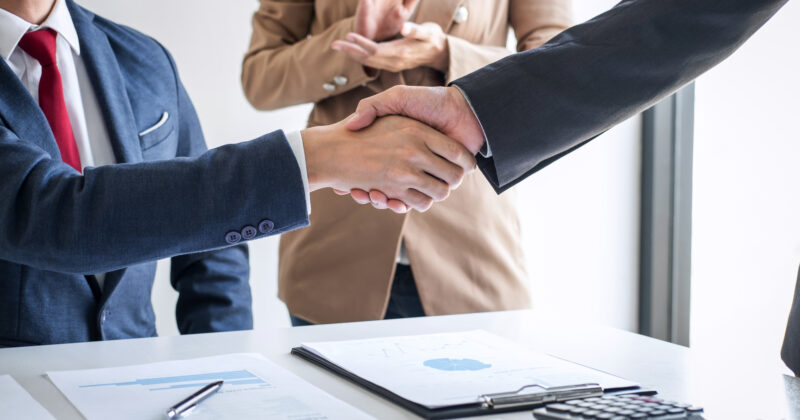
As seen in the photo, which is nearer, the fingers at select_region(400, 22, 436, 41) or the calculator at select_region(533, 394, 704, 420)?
the calculator at select_region(533, 394, 704, 420)

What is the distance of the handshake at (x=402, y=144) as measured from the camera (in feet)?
3.38

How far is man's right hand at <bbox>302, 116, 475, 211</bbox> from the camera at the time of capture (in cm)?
105

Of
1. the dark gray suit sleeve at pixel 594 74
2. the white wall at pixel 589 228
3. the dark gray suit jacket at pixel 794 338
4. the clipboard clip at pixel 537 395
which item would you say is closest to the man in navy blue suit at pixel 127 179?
the dark gray suit sleeve at pixel 594 74

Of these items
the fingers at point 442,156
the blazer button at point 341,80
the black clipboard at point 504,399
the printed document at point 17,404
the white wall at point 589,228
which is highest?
the blazer button at point 341,80

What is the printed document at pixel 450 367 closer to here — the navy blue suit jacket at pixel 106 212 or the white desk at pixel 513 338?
the white desk at pixel 513 338

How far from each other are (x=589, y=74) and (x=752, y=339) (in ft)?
5.33

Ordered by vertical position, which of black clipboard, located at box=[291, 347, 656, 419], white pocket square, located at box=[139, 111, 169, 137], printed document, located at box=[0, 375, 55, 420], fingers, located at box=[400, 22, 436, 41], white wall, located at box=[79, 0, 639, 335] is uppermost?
fingers, located at box=[400, 22, 436, 41]

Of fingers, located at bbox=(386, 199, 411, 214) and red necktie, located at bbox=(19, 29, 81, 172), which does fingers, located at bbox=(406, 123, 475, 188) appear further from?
red necktie, located at bbox=(19, 29, 81, 172)

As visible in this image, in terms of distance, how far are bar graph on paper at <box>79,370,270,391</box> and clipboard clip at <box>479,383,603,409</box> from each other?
0.74 feet

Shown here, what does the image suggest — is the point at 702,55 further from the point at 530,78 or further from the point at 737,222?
the point at 737,222

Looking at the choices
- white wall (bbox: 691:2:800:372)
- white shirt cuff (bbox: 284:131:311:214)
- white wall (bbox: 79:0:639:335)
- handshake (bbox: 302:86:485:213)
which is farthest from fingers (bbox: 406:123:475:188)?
white wall (bbox: 79:0:639:335)

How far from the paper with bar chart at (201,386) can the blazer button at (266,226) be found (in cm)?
15

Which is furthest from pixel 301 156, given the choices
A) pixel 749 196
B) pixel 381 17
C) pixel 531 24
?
pixel 749 196

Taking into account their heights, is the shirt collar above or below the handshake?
above
